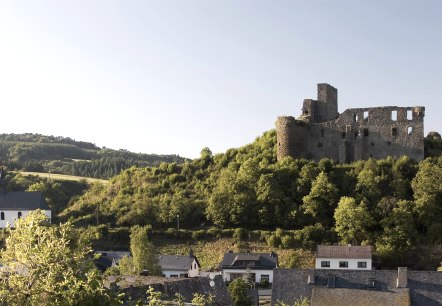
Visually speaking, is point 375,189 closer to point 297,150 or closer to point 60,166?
point 297,150

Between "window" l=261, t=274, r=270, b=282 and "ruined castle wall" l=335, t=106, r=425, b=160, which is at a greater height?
"ruined castle wall" l=335, t=106, r=425, b=160

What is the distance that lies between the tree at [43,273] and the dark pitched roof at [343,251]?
146 feet

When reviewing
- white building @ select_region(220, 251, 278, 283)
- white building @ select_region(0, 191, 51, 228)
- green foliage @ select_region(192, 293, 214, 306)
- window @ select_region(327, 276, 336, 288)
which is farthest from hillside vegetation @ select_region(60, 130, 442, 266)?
green foliage @ select_region(192, 293, 214, 306)

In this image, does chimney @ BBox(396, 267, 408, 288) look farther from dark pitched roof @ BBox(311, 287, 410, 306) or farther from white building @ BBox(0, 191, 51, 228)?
white building @ BBox(0, 191, 51, 228)

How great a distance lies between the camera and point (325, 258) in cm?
5584

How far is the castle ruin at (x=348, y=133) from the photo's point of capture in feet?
221

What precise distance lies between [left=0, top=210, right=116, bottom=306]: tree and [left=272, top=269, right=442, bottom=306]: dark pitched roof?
27.5 meters

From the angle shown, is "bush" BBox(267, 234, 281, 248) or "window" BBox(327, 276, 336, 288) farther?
"bush" BBox(267, 234, 281, 248)

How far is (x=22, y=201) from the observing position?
83312 millimetres

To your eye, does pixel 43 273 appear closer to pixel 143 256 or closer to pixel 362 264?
pixel 143 256

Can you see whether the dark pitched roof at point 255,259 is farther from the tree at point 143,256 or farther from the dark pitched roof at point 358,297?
the dark pitched roof at point 358,297

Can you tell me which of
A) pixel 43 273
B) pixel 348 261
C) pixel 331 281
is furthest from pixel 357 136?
pixel 43 273

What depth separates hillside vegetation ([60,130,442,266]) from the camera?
193ft

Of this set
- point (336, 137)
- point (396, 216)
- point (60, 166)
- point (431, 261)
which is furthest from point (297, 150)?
point (60, 166)
